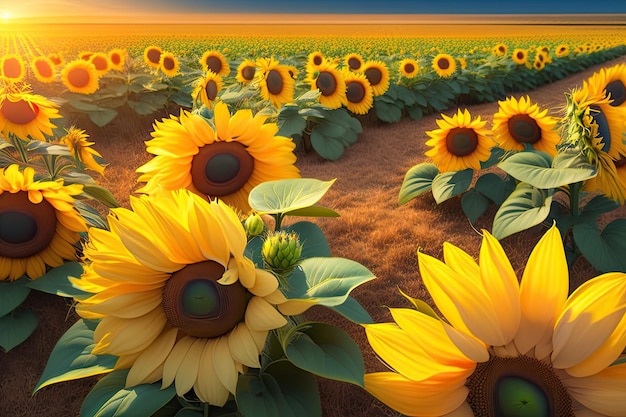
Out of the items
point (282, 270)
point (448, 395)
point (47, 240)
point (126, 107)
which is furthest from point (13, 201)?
point (126, 107)

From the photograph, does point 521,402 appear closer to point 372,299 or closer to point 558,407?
point 558,407

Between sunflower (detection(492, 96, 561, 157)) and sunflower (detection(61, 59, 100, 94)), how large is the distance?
522 centimetres

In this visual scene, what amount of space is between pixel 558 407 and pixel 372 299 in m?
1.59

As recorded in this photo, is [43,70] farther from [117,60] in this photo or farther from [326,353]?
[326,353]

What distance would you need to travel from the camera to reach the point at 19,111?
2715 millimetres

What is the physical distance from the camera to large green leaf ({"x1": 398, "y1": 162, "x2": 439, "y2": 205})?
345cm

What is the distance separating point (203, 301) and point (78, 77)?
19.7 ft

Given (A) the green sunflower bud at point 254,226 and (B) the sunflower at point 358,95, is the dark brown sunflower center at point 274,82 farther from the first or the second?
(A) the green sunflower bud at point 254,226

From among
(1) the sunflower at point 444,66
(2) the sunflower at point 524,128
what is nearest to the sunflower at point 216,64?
(1) the sunflower at point 444,66

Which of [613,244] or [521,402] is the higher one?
Result: [521,402]

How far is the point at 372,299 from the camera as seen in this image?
7.55 feet

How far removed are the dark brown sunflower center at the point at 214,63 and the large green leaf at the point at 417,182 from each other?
5.23 meters

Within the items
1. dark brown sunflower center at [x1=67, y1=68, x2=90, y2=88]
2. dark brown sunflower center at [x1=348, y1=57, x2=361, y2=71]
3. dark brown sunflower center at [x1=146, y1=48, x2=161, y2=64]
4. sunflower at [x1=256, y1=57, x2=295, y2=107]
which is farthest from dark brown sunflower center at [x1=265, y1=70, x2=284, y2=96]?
dark brown sunflower center at [x1=146, y1=48, x2=161, y2=64]

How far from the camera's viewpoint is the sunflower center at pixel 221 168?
175cm
